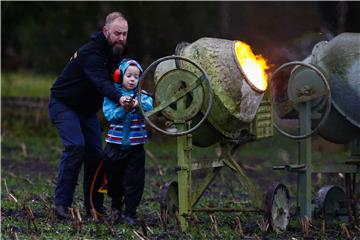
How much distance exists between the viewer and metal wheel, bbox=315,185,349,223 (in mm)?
8578

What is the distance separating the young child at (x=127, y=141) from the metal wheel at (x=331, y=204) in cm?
173

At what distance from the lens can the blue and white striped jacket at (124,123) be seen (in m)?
7.79

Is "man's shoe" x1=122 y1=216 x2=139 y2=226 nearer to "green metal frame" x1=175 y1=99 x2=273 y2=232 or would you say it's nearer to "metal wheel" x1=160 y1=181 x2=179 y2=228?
"metal wheel" x1=160 y1=181 x2=179 y2=228

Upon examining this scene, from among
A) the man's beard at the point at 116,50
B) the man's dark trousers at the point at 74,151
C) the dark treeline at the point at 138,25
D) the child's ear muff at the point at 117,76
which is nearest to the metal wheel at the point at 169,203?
the man's dark trousers at the point at 74,151

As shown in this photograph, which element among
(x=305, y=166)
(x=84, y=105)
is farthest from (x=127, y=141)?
(x=305, y=166)

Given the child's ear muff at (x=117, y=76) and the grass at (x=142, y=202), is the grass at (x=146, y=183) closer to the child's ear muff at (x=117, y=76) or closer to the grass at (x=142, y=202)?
the grass at (x=142, y=202)

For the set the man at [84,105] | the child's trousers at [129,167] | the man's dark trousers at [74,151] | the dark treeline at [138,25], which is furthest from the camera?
the dark treeline at [138,25]

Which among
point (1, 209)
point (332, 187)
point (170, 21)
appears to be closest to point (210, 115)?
point (332, 187)

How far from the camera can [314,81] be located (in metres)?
8.12

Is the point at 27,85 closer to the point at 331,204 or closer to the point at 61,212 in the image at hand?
the point at 61,212

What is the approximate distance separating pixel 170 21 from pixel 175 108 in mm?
11147

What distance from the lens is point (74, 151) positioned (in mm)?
8266

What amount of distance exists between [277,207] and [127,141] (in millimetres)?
1353

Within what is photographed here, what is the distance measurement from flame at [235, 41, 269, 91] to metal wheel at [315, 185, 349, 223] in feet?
4.41
